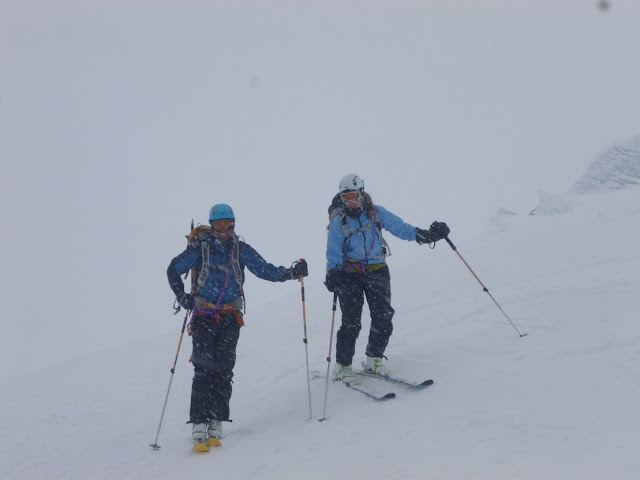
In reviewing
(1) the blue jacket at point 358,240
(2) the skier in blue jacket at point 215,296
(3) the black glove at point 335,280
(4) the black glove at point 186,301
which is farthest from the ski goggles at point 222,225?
(3) the black glove at point 335,280

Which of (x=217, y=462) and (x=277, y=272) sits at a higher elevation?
(x=277, y=272)

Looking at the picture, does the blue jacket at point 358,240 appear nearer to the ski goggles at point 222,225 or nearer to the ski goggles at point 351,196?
the ski goggles at point 351,196

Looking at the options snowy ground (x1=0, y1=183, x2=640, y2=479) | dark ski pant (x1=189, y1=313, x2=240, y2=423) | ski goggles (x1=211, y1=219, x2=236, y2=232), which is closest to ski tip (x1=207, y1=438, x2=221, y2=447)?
snowy ground (x1=0, y1=183, x2=640, y2=479)

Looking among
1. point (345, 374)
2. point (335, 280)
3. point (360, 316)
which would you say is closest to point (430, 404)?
point (345, 374)

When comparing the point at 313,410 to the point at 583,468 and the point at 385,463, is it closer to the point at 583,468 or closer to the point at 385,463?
the point at 385,463

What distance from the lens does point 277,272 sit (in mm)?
6477

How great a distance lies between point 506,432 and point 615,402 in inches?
39.7

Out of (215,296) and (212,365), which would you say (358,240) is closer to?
(215,296)

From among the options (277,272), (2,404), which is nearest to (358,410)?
(277,272)

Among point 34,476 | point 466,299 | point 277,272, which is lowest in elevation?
point 34,476

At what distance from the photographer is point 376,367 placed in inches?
257

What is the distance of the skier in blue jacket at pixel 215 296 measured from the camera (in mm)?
6000

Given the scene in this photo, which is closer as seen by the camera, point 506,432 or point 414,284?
point 506,432

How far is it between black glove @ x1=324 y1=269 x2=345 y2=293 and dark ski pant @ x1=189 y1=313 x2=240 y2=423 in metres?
1.35
